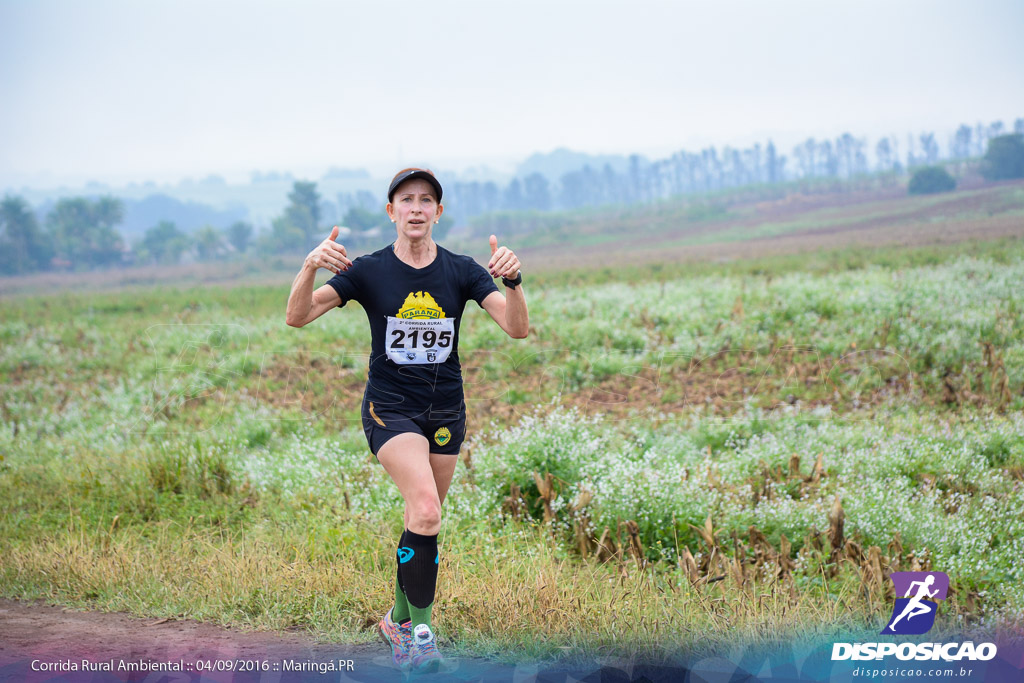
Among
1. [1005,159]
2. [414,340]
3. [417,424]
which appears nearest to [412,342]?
[414,340]

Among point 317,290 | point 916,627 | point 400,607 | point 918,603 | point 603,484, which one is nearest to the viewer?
point 317,290

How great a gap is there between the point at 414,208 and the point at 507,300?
706 millimetres

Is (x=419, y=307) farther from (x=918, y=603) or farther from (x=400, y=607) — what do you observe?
(x=918, y=603)

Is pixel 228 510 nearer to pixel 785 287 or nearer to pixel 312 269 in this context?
pixel 312 269

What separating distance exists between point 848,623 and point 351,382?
10.7 meters

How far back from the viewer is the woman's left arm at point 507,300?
4.24 meters

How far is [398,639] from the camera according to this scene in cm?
443

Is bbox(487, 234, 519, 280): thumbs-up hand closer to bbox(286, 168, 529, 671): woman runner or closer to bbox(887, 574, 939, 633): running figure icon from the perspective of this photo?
bbox(286, 168, 529, 671): woman runner

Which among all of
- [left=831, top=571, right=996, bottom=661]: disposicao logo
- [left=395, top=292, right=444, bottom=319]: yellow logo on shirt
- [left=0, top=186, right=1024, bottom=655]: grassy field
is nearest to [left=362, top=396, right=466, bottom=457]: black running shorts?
[left=395, top=292, right=444, bottom=319]: yellow logo on shirt

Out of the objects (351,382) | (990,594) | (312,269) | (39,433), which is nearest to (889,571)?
(990,594)

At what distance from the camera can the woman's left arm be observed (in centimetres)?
424

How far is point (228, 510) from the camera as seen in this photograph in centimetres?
764

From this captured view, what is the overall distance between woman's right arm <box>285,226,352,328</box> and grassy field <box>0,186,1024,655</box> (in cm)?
202

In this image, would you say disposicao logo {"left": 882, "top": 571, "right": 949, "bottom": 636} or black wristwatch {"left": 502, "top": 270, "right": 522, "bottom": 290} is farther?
disposicao logo {"left": 882, "top": 571, "right": 949, "bottom": 636}
